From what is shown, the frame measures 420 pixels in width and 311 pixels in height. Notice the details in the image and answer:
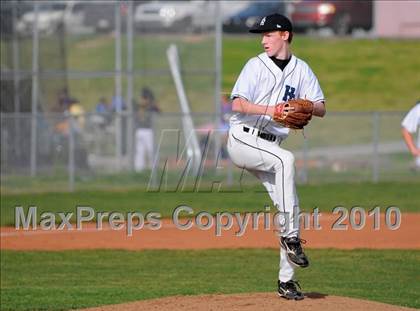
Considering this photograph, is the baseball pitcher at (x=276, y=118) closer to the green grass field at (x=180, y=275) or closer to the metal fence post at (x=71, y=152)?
the green grass field at (x=180, y=275)

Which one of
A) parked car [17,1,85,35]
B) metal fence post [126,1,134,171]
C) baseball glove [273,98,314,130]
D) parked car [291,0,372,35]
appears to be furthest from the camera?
parked car [291,0,372,35]

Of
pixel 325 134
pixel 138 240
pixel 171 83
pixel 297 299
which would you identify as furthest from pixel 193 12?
pixel 297 299

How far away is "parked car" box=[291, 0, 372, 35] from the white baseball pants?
2040 centimetres

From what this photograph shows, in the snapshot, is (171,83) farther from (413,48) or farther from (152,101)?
(413,48)

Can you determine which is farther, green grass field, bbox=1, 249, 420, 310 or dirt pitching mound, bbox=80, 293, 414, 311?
green grass field, bbox=1, 249, 420, 310

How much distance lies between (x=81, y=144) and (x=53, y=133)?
2.18 ft

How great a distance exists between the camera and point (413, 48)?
35031 millimetres

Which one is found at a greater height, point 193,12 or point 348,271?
point 193,12

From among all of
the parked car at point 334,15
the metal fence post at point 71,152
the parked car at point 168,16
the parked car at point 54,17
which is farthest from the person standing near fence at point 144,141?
the parked car at point 334,15

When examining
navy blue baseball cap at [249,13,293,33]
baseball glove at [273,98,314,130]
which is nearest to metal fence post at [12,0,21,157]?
navy blue baseball cap at [249,13,293,33]

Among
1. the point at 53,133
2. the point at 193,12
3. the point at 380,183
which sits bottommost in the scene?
the point at 380,183

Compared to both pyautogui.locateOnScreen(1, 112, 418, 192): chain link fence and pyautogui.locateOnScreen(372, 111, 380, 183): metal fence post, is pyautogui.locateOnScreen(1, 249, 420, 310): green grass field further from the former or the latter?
pyautogui.locateOnScreen(372, 111, 380, 183): metal fence post

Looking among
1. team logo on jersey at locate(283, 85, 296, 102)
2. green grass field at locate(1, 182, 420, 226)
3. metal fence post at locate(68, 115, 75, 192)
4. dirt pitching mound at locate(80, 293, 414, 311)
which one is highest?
team logo on jersey at locate(283, 85, 296, 102)

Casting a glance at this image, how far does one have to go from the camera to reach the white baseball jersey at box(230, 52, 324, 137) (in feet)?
26.6
